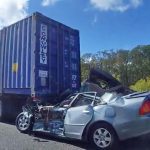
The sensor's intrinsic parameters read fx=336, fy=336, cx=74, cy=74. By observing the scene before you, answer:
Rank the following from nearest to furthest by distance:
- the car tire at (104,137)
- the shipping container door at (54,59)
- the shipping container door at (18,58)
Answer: the car tire at (104,137) → the shipping container door at (18,58) → the shipping container door at (54,59)

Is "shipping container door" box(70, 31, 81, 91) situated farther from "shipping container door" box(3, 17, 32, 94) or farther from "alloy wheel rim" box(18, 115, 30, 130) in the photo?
"alloy wheel rim" box(18, 115, 30, 130)

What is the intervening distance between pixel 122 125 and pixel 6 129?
428cm

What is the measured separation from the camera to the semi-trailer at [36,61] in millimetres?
10328

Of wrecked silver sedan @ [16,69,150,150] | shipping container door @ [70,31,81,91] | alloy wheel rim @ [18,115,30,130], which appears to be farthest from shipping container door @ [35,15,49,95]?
wrecked silver sedan @ [16,69,150,150]

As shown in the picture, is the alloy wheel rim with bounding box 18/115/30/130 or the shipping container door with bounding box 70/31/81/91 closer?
the alloy wheel rim with bounding box 18/115/30/130

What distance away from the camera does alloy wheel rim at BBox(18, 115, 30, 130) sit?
9266 mm

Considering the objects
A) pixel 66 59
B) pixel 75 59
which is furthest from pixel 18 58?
pixel 75 59

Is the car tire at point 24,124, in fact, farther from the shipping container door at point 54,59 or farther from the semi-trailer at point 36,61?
the shipping container door at point 54,59

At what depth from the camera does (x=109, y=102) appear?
279 inches

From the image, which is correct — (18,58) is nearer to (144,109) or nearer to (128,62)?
(144,109)

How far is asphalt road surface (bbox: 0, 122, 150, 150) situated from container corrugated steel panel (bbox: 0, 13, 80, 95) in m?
2.02

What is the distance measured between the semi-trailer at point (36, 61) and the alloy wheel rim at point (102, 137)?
357 cm

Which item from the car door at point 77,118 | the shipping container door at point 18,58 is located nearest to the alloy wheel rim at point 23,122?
the shipping container door at point 18,58

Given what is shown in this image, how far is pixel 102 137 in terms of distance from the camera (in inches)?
274
